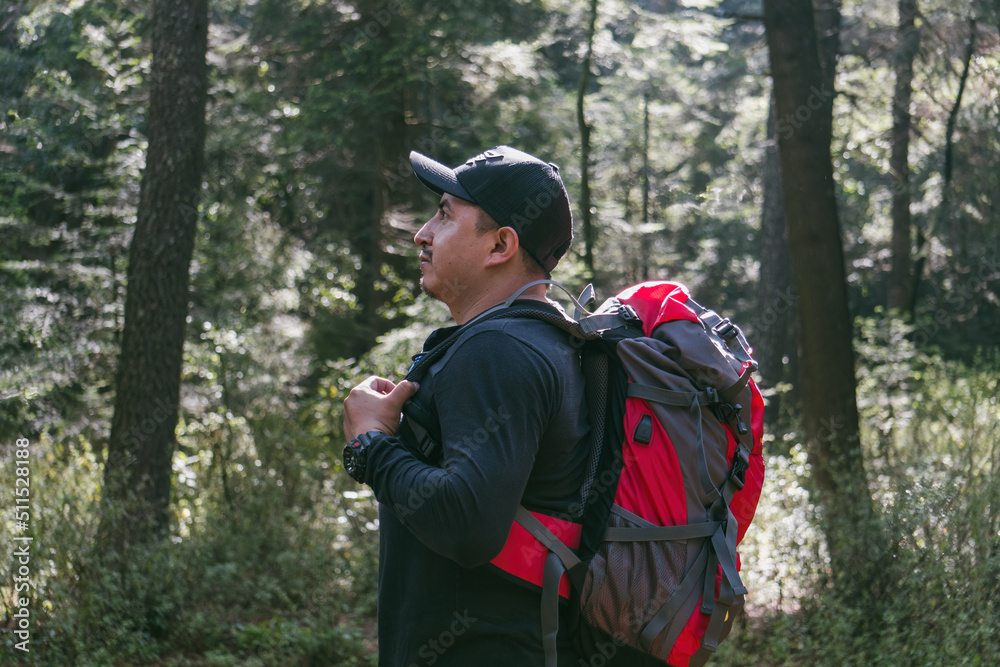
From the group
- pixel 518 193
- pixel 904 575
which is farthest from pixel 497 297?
pixel 904 575

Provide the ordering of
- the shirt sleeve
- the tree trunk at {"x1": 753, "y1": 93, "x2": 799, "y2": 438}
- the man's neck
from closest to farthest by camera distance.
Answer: the shirt sleeve
the man's neck
the tree trunk at {"x1": 753, "y1": 93, "x2": 799, "y2": 438}

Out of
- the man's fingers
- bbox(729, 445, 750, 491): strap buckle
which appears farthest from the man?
bbox(729, 445, 750, 491): strap buckle

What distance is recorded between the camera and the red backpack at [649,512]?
171 cm

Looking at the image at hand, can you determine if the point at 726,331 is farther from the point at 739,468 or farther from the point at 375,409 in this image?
the point at 375,409

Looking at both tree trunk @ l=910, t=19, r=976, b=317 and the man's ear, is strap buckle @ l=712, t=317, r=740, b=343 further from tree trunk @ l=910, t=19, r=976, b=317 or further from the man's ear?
tree trunk @ l=910, t=19, r=976, b=317

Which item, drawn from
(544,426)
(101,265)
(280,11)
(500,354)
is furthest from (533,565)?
(280,11)

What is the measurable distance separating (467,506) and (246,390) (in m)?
9.30

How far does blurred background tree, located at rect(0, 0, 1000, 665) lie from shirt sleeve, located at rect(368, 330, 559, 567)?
295 centimetres

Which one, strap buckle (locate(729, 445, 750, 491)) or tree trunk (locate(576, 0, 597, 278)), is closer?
strap buckle (locate(729, 445, 750, 491))

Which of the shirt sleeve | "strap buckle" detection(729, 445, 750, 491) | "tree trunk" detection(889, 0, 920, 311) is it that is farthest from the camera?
"tree trunk" detection(889, 0, 920, 311)

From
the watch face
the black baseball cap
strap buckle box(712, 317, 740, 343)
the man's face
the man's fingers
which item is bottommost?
the watch face

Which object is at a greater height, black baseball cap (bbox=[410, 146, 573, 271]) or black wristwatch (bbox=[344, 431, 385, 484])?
black baseball cap (bbox=[410, 146, 573, 271])

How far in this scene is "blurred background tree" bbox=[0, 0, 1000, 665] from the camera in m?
4.85

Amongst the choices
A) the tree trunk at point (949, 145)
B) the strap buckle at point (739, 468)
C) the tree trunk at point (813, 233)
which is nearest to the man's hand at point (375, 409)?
the strap buckle at point (739, 468)
